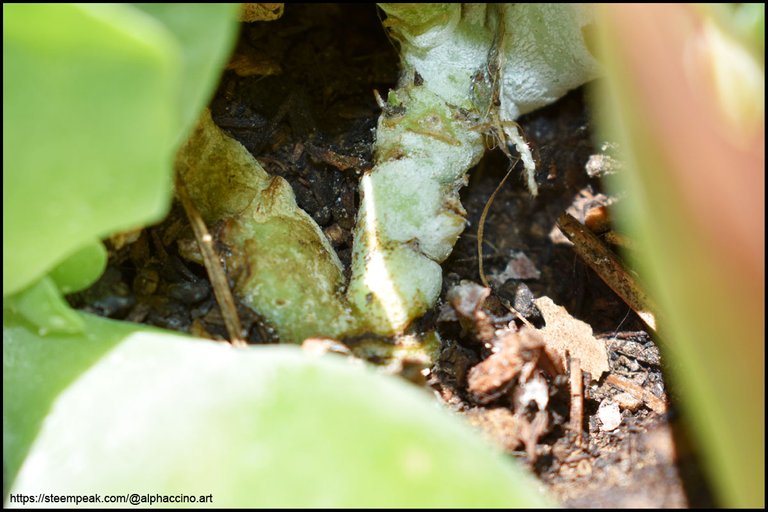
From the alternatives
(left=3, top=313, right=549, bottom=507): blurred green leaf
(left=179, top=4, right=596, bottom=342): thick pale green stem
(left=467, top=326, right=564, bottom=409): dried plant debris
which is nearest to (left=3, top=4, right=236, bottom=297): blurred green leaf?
(left=3, top=313, right=549, bottom=507): blurred green leaf

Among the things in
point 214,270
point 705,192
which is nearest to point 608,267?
point 705,192

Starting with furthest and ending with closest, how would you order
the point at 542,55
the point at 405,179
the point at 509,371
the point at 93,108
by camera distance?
1. the point at 542,55
2. the point at 405,179
3. the point at 509,371
4. the point at 93,108

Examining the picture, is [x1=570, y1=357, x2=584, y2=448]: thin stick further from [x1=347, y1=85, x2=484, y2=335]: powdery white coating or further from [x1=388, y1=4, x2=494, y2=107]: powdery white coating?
[x1=388, y1=4, x2=494, y2=107]: powdery white coating

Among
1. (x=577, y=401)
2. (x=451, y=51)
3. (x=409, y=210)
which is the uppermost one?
(x=451, y=51)

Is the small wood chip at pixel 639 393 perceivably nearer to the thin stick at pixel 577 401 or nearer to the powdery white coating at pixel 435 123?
the thin stick at pixel 577 401

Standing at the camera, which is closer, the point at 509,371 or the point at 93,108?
the point at 93,108

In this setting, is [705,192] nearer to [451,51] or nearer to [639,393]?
[639,393]
